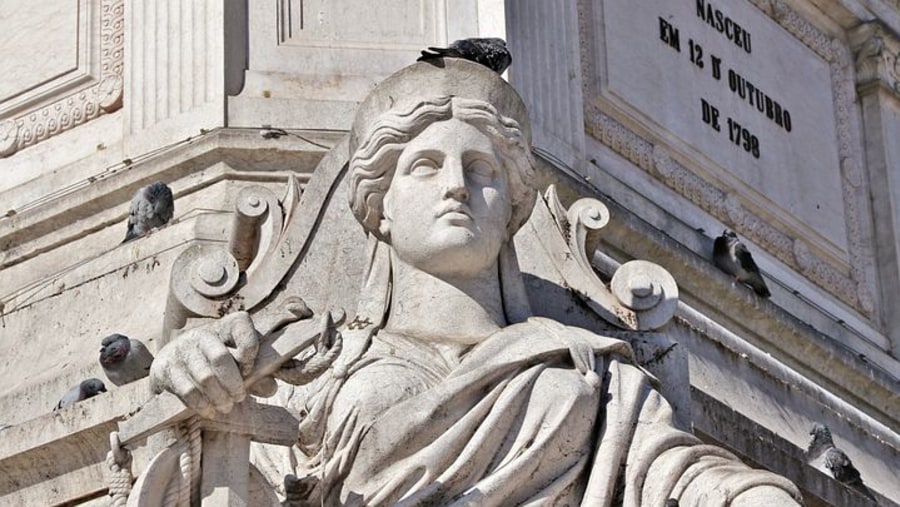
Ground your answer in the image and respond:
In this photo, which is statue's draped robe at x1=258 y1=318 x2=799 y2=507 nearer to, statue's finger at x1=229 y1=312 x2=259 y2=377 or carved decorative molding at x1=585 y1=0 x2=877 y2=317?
statue's finger at x1=229 y1=312 x2=259 y2=377

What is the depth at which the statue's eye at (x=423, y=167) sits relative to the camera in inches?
518

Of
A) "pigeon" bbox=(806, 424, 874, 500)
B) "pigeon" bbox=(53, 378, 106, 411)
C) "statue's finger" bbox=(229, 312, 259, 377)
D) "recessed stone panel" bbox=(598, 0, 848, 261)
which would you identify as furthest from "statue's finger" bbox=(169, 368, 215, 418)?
"recessed stone panel" bbox=(598, 0, 848, 261)

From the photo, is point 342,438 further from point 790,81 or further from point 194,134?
point 790,81

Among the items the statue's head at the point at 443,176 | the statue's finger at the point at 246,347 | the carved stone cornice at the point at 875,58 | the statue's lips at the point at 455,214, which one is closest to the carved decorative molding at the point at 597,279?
the statue's head at the point at 443,176

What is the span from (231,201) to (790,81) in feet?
17.9

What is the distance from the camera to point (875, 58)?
21.2 metres

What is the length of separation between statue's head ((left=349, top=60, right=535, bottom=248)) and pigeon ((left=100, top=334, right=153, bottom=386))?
1390mm

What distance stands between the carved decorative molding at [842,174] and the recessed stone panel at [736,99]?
0.07 m

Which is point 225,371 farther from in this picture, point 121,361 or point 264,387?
point 121,361

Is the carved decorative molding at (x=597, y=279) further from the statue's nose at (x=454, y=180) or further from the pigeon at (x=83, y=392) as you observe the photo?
the pigeon at (x=83, y=392)

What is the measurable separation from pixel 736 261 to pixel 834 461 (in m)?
2.06

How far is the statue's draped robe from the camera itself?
12328 millimetres

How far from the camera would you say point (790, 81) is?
20.4 m

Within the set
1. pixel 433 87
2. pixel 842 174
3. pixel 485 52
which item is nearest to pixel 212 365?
pixel 433 87
